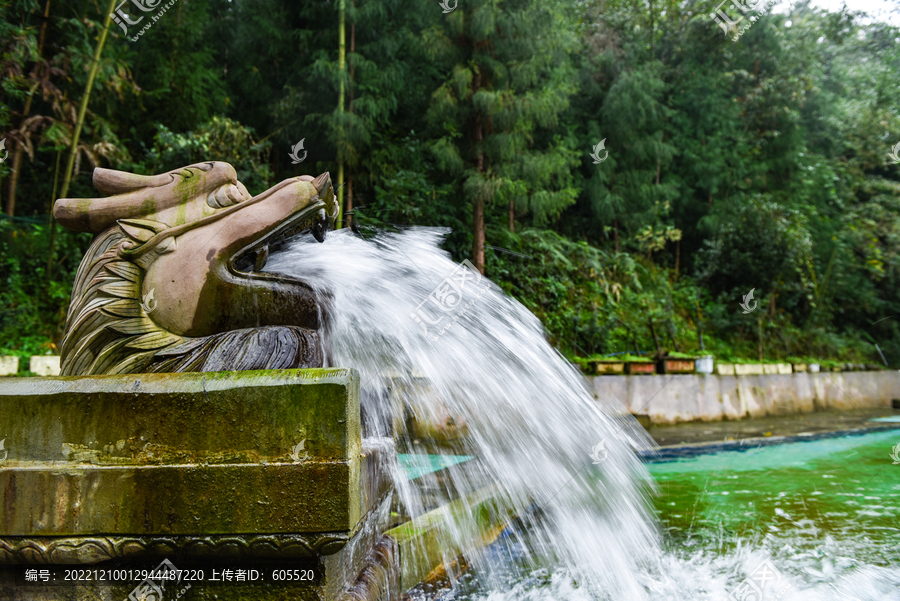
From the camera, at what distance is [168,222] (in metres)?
1.73

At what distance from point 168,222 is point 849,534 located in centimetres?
325

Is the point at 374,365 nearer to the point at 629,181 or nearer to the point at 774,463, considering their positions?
the point at 774,463

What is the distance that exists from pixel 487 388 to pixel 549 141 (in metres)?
8.84

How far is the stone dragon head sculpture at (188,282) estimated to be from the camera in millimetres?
1583

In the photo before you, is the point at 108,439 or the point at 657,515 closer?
the point at 108,439

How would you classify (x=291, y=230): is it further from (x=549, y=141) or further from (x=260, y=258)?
Answer: (x=549, y=141)

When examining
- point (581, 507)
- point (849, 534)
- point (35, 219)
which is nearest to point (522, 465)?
point (581, 507)

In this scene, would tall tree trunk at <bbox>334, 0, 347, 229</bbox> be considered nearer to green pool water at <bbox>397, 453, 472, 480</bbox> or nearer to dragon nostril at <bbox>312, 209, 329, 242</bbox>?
green pool water at <bbox>397, 453, 472, 480</bbox>

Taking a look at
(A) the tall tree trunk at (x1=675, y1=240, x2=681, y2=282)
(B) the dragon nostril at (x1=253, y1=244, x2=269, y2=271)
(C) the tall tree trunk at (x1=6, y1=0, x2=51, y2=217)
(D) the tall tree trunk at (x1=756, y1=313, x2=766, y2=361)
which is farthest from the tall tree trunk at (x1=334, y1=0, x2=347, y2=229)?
(A) the tall tree trunk at (x1=675, y1=240, x2=681, y2=282)

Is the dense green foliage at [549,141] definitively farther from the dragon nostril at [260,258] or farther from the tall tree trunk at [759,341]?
the dragon nostril at [260,258]

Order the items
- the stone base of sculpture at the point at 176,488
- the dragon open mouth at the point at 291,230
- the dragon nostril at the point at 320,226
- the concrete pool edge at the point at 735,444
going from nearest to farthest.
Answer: the stone base of sculpture at the point at 176,488 < the dragon open mouth at the point at 291,230 < the dragon nostril at the point at 320,226 < the concrete pool edge at the point at 735,444

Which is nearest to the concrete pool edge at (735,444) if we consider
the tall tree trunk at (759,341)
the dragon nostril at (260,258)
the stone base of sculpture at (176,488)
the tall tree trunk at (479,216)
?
the tall tree trunk at (759,341)

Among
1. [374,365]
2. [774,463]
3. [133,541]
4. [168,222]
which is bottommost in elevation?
[774,463]

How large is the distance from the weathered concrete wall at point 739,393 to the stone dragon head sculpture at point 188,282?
19.4 ft
